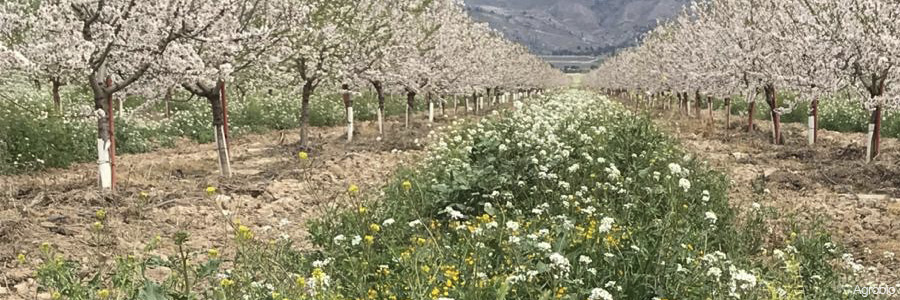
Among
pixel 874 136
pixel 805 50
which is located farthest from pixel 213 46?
pixel 874 136

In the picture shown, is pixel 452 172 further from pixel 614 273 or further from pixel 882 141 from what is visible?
pixel 882 141

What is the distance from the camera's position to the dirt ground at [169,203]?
794 cm

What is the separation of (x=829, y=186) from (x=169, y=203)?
1107 centimetres

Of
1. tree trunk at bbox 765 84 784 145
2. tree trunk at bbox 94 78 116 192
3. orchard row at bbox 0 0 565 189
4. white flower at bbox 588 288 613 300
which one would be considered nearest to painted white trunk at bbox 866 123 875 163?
tree trunk at bbox 765 84 784 145

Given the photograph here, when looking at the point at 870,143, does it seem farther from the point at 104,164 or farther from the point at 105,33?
the point at 104,164

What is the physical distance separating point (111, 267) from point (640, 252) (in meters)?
5.03

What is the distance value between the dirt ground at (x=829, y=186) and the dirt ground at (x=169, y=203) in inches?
235

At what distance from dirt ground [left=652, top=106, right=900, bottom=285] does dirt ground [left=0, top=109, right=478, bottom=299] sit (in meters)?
5.96

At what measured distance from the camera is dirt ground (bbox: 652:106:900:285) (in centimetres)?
882

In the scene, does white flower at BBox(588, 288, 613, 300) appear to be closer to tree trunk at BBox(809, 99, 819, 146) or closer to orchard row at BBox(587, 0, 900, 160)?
orchard row at BBox(587, 0, 900, 160)

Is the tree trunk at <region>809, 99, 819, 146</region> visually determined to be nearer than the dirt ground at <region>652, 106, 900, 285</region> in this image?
No

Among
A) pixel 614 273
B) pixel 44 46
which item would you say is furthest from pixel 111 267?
pixel 614 273

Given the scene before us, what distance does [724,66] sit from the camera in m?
22.6

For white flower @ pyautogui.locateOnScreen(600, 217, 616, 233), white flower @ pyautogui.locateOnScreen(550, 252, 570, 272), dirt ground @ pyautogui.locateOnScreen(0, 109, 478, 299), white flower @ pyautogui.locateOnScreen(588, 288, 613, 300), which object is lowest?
dirt ground @ pyautogui.locateOnScreen(0, 109, 478, 299)
